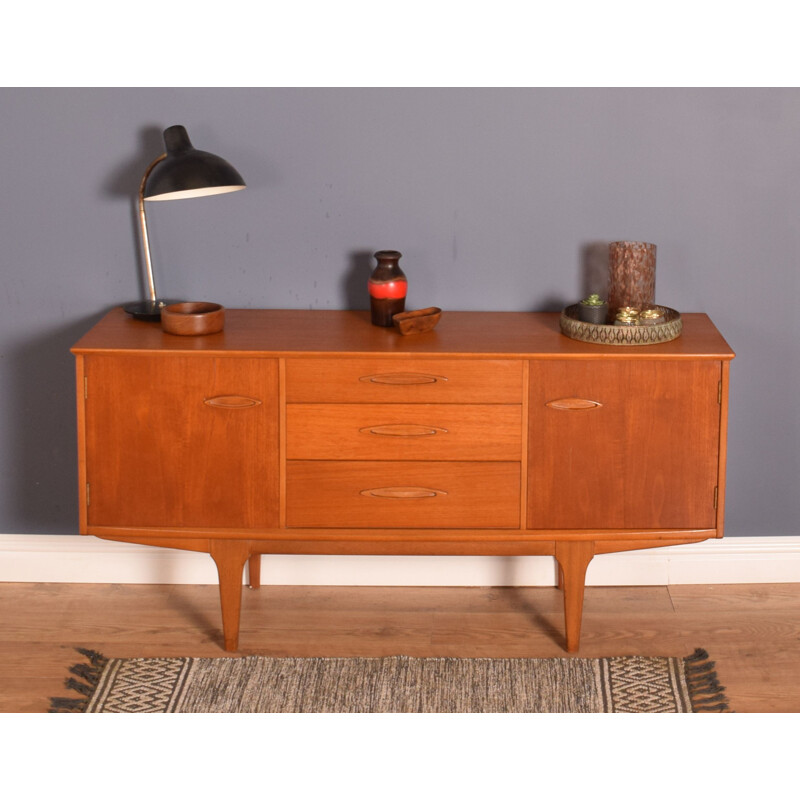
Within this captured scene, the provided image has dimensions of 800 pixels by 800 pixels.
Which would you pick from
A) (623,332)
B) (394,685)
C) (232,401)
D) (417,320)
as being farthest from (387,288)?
(394,685)

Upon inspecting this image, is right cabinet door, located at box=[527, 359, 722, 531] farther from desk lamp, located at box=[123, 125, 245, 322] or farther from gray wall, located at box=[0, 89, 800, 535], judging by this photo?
desk lamp, located at box=[123, 125, 245, 322]

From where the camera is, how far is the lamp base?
295 centimetres

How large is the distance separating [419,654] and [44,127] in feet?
5.57

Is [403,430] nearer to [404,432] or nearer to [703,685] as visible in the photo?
[404,432]

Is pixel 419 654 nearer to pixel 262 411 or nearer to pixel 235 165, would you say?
pixel 262 411

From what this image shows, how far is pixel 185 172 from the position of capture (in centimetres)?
279

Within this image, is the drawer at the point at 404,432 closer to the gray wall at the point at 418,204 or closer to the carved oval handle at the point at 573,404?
the carved oval handle at the point at 573,404

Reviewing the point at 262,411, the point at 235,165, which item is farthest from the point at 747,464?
the point at 235,165

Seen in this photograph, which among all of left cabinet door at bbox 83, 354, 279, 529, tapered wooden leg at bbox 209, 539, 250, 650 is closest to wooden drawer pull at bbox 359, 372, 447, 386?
left cabinet door at bbox 83, 354, 279, 529

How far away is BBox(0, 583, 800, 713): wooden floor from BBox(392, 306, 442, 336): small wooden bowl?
81 centimetres

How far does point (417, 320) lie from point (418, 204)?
1.28 feet

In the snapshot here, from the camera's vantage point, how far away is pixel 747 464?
3211 millimetres

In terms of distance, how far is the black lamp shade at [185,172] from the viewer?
2.78 m

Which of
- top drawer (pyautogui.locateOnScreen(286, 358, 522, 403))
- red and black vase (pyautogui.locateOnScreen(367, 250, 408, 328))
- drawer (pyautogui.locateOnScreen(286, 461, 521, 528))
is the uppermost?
red and black vase (pyautogui.locateOnScreen(367, 250, 408, 328))
